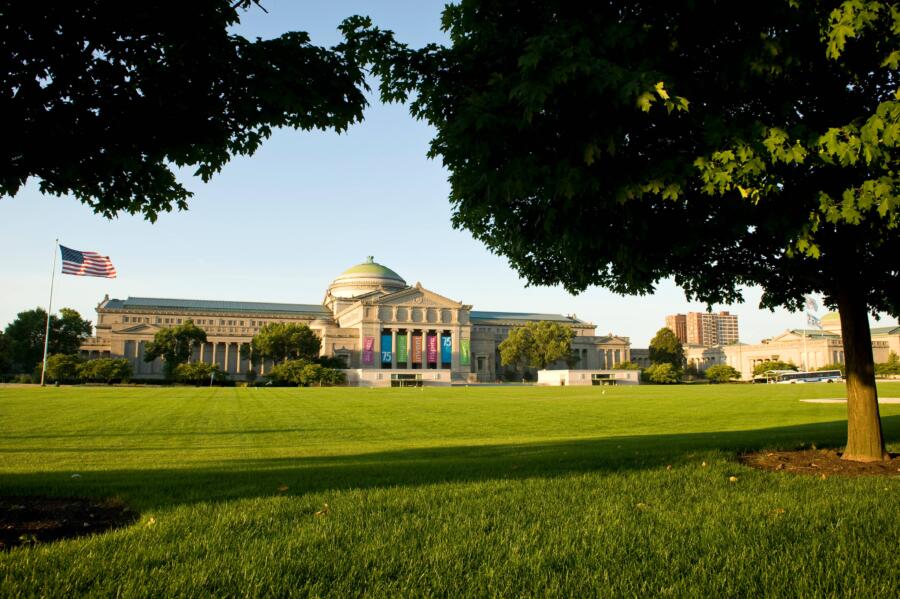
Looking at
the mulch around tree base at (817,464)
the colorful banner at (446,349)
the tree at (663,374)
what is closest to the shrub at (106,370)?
the colorful banner at (446,349)

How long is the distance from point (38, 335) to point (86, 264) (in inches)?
1924

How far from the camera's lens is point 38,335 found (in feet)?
315

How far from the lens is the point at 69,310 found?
315ft

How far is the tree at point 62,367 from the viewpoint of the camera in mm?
76500

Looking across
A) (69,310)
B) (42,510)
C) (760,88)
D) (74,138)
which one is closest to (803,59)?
(760,88)

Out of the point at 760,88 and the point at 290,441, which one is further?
the point at 290,441

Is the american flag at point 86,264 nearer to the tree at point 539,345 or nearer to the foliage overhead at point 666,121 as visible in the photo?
the foliage overhead at point 666,121

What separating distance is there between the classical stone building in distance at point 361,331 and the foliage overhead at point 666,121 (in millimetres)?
104744

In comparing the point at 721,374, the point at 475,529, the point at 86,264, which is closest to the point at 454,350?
the point at 721,374

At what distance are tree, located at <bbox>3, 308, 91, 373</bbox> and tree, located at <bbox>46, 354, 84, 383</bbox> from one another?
15592mm

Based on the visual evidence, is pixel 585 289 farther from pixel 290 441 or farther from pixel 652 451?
pixel 290 441

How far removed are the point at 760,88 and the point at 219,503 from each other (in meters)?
8.90

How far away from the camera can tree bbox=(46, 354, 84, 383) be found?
76500 millimetres

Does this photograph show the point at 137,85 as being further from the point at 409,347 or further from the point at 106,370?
the point at 409,347
